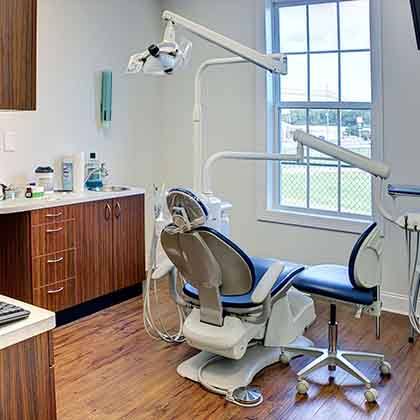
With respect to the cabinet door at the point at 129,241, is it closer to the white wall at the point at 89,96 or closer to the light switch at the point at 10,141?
the white wall at the point at 89,96

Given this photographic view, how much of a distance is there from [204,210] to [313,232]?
1.79 meters

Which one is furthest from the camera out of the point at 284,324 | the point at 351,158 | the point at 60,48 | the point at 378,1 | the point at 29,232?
the point at 60,48

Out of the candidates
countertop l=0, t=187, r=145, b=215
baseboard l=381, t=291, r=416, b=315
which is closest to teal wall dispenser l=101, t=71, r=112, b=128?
countertop l=0, t=187, r=145, b=215

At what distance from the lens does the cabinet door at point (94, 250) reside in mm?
3729

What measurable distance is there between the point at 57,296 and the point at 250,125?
198cm

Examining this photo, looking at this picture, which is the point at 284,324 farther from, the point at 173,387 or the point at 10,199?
the point at 10,199

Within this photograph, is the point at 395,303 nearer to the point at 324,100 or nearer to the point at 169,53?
the point at 324,100

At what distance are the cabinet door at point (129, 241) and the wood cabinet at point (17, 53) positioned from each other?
2.58m

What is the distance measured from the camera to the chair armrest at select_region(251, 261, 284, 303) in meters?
2.68

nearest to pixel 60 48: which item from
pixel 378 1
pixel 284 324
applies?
pixel 378 1

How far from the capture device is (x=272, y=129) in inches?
173

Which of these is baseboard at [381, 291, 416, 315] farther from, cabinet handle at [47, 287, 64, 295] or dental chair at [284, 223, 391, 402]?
cabinet handle at [47, 287, 64, 295]

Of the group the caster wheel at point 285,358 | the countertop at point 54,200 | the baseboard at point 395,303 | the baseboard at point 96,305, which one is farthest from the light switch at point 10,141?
the baseboard at point 395,303

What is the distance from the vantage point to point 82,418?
8.52ft
